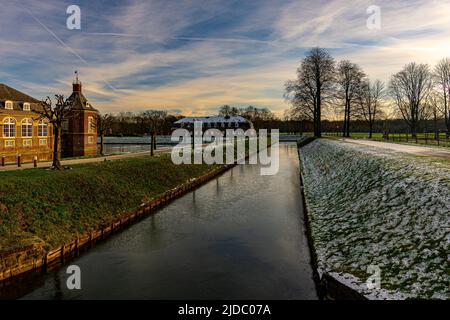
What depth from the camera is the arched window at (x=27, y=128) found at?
3966 cm

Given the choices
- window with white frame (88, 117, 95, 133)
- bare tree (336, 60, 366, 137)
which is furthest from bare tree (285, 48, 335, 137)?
window with white frame (88, 117, 95, 133)

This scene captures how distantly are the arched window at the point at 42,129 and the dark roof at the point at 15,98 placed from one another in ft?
7.27

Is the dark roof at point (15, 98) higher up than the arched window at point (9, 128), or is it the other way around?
the dark roof at point (15, 98)

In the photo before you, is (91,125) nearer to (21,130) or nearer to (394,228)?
(21,130)

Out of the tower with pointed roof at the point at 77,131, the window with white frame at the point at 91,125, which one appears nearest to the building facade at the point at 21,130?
the tower with pointed roof at the point at 77,131

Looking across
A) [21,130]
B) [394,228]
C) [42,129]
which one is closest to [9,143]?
[21,130]

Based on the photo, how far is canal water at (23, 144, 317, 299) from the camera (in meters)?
9.93

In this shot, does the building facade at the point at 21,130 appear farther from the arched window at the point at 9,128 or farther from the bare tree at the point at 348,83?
the bare tree at the point at 348,83

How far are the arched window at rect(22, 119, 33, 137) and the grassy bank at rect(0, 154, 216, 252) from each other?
2219 centimetres

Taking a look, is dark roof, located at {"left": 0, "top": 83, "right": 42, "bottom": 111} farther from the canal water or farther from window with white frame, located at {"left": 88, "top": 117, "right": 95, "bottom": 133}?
the canal water

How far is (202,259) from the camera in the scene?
41.1ft

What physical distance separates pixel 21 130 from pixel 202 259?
123 ft
